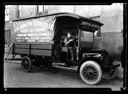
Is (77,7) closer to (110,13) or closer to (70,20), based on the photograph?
(110,13)

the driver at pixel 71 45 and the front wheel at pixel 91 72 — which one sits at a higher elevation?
the driver at pixel 71 45

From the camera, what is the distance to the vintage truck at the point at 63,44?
6.46 metres

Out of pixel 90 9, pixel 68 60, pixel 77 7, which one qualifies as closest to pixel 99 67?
pixel 68 60

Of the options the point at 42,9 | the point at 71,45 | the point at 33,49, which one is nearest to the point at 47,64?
the point at 33,49

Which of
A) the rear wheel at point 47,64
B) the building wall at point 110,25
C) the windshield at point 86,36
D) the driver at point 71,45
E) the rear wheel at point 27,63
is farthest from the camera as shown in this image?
the building wall at point 110,25

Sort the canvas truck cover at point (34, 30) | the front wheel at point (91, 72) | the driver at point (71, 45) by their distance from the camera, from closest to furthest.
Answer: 1. the front wheel at point (91, 72)
2. the driver at point (71, 45)
3. the canvas truck cover at point (34, 30)

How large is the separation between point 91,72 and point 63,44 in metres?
2.44

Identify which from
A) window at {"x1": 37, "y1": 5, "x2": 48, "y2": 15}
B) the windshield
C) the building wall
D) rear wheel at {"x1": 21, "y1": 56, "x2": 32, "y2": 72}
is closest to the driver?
the windshield

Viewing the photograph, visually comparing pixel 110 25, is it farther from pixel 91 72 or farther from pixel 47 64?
pixel 91 72

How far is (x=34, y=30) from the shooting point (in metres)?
8.34

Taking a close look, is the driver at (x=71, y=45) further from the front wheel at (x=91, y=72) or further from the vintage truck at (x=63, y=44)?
the front wheel at (x=91, y=72)

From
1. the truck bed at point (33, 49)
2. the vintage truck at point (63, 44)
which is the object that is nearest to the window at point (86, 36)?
the vintage truck at point (63, 44)

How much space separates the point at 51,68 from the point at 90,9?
17.3 ft

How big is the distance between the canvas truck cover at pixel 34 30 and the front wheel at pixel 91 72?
213cm
